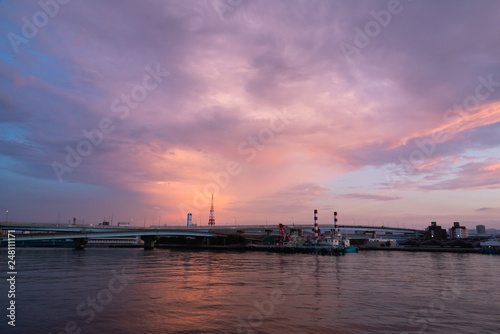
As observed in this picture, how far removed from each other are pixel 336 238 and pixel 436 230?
7735cm

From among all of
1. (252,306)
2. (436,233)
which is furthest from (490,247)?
(252,306)

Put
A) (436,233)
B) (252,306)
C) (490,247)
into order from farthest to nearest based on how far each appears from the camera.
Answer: (436,233)
(490,247)
(252,306)

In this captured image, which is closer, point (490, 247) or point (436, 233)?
point (490, 247)

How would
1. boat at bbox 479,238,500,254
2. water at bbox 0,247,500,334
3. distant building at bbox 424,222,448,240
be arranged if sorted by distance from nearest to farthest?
water at bbox 0,247,500,334, boat at bbox 479,238,500,254, distant building at bbox 424,222,448,240

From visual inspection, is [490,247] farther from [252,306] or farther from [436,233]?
[252,306]

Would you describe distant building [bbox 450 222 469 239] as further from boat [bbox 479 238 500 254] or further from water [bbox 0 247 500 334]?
water [bbox 0 247 500 334]

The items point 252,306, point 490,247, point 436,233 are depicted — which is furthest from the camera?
point 436,233

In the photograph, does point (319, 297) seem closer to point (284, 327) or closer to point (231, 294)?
point (231, 294)

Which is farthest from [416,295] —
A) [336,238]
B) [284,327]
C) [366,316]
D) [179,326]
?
[336,238]

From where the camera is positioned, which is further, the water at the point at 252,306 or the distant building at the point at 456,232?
the distant building at the point at 456,232

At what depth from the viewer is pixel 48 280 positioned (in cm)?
4244

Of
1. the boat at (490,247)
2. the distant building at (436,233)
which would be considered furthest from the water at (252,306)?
the distant building at (436,233)

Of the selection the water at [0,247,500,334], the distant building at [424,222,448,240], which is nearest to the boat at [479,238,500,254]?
the distant building at [424,222,448,240]

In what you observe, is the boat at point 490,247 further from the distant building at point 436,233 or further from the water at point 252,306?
the water at point 252,306
